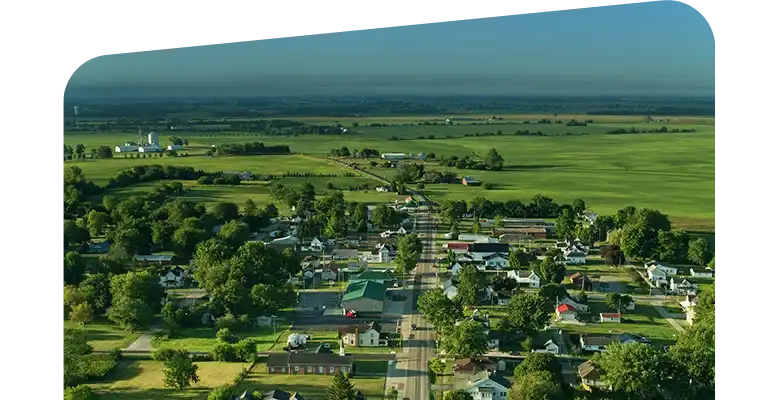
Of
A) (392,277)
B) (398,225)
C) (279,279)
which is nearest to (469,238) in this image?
(398,225)

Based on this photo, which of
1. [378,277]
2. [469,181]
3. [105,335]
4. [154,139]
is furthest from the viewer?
[469,181]

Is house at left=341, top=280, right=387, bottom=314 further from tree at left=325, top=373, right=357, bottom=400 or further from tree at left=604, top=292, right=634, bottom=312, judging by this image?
tree at left=604, top=292, right=634, bottom=312

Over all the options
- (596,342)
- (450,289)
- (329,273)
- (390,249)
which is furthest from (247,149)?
(596,342)

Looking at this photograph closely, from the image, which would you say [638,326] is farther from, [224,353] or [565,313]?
[224,353]

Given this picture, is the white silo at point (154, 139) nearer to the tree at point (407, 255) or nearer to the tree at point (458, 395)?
the tree at point (407, 255)

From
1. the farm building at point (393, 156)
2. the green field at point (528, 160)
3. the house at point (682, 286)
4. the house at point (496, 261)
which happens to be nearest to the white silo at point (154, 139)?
the green field at point (528, 160)
